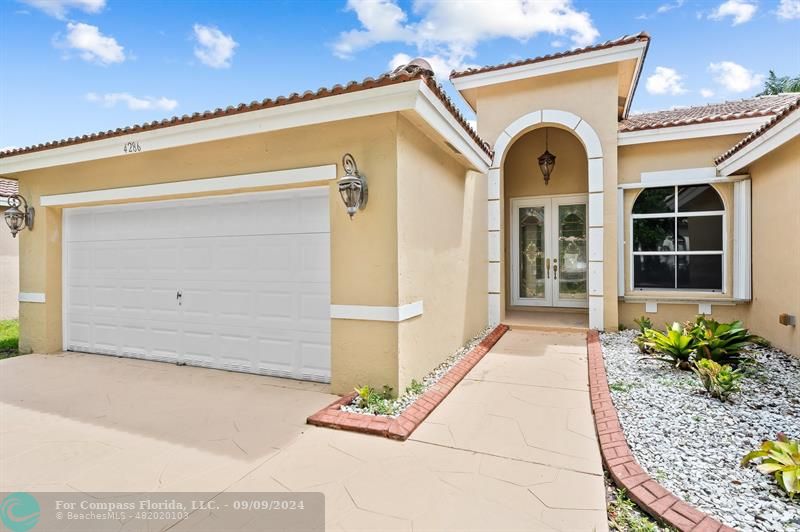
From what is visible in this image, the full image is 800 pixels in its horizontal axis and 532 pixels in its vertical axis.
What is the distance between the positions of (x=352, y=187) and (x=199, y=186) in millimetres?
2987

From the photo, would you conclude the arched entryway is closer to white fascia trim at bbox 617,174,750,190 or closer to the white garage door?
white fascia trim at bbox 617,174,750,190

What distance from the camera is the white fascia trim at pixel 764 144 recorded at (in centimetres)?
603

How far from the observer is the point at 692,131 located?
8.61 m

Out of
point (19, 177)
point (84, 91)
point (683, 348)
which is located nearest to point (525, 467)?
point (683, 348)

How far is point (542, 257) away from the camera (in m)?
11.2

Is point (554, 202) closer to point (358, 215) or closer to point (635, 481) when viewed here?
point (358, 215)

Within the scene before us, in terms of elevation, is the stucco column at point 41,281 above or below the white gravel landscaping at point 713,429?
above

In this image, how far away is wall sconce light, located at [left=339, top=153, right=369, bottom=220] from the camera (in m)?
5.10

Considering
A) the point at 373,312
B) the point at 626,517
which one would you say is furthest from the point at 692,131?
the point at 626,517

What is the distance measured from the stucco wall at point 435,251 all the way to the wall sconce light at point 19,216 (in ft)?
26.8

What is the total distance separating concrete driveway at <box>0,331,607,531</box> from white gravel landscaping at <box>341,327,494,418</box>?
1.31ft

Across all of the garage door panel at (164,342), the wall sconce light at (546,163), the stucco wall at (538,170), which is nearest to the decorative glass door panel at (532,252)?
the stucco wall at (538,170)

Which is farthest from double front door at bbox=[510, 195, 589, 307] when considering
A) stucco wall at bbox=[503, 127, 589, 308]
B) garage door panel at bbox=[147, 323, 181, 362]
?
garage door panel at bbox=[147, 323, 181, 362]

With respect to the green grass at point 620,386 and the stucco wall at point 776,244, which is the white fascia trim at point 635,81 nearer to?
the stucco wall at point 776,244
